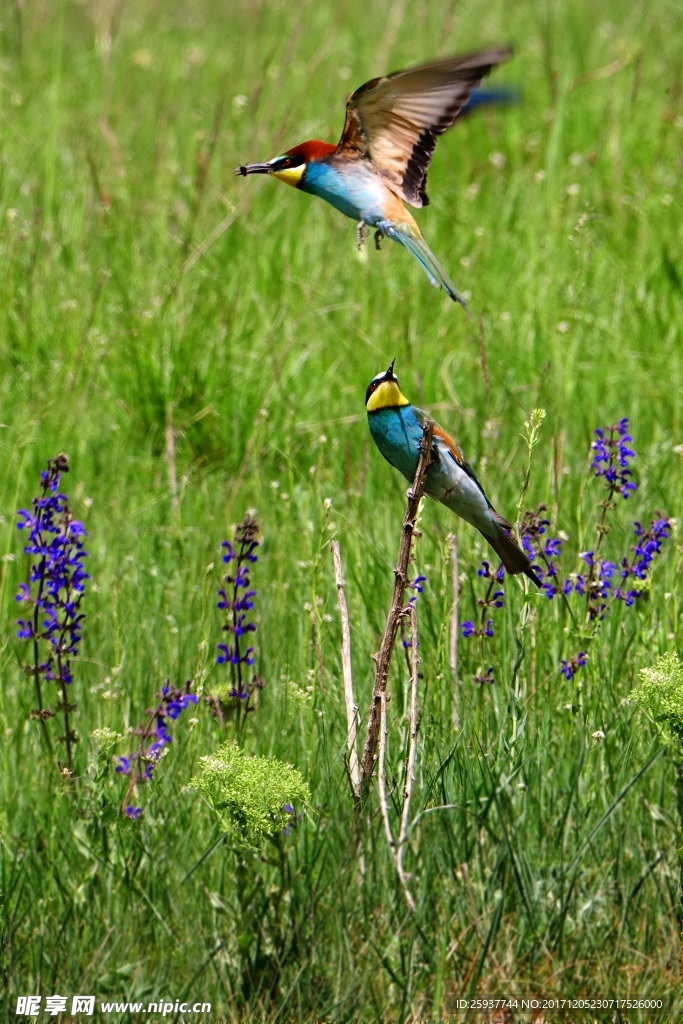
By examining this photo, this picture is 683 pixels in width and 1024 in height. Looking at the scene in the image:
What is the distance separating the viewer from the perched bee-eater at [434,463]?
2.21m

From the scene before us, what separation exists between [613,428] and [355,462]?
164cm

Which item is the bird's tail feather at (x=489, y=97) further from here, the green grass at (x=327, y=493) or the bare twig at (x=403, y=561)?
the green grass at (x=327, y=493)

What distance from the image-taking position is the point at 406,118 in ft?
6.53

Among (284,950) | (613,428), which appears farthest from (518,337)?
(284,950)

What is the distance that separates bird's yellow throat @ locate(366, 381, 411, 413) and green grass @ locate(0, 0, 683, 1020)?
0.45m

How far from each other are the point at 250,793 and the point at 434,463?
640 mm

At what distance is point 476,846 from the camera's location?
2.79m

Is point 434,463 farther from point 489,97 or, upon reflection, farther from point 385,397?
point 489,97

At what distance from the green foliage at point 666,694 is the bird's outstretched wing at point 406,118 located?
97 cm

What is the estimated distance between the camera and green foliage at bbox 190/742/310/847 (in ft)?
7.56

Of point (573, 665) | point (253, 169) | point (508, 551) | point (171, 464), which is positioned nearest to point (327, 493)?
point (171, 464)

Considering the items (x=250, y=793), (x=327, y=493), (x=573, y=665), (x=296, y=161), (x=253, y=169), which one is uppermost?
(x=327, y=493)

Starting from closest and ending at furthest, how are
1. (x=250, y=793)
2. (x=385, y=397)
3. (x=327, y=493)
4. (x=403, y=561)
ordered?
(x=403, y=561) < (x=385, y=397) < (x=250, y=793) < (x=327, y=493)

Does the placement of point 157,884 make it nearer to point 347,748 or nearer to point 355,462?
point 347,748
